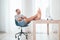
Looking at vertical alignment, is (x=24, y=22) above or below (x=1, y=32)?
above

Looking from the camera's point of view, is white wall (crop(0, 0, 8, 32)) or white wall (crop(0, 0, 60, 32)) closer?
white wall (crop(0, 0, 60, 32))

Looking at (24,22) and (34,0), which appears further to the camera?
(34,0)

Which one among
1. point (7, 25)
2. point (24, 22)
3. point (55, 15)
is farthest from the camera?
point (7, 25)

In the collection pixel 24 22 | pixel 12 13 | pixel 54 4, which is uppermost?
pixel 54 4

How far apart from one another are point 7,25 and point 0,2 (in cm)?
101

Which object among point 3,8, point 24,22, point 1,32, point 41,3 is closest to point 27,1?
point 41,3

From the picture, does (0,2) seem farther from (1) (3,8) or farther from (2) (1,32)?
(2) (1,32)

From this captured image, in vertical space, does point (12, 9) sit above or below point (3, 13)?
above

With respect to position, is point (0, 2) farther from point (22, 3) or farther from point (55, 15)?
point (55, 15)

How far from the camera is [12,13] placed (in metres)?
4.88

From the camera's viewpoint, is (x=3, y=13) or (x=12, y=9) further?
(x=3, y=13)

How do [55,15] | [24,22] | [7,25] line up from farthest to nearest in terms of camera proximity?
1. [7,25]
2. [55,15]
3. [24,22]

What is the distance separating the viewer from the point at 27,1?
4930 millimetres

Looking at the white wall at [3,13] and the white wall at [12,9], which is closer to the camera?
the white wall at [12,9]
